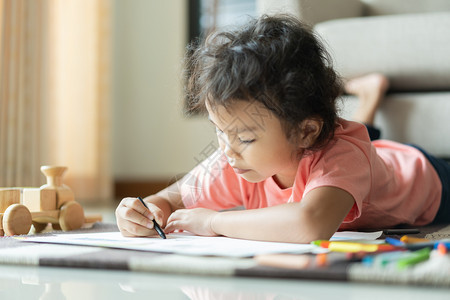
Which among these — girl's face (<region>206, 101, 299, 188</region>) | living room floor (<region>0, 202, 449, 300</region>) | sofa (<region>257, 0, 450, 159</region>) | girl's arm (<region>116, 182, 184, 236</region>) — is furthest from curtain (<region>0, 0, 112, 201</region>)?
living room floor (<region>0, 202, 449, 300</region>)

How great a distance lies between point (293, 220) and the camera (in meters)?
0.75

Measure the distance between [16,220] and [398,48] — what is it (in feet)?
3.57

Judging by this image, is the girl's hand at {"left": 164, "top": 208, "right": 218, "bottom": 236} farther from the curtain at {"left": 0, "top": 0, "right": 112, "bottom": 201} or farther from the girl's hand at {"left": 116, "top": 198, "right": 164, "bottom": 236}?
the curtain at {"left": 0, "top": 0, "right": 112, "bottom": 201}

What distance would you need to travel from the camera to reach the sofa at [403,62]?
59.4 inches

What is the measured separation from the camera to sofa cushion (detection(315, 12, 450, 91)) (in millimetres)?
1530

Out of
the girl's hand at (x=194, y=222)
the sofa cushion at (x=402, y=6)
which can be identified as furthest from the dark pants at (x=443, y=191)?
the sofa cushion at (x=402, y=6)

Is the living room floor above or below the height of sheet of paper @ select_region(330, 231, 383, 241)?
above

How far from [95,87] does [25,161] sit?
1.94ft

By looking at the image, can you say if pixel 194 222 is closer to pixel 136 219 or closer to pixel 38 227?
pixel 136 219

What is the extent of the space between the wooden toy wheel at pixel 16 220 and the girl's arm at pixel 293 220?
1.03ft

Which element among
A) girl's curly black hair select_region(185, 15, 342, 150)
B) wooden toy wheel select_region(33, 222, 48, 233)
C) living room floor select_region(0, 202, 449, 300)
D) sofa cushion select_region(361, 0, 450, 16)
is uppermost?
sofa cushion select_region(361, 0, 450, 16)

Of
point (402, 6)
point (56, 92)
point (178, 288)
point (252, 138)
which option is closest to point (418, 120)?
point (402, 6)

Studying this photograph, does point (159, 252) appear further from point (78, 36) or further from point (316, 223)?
point (78, 36)

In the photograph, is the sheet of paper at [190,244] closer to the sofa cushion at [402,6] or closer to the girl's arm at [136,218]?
the girl's arm at [136,218]
